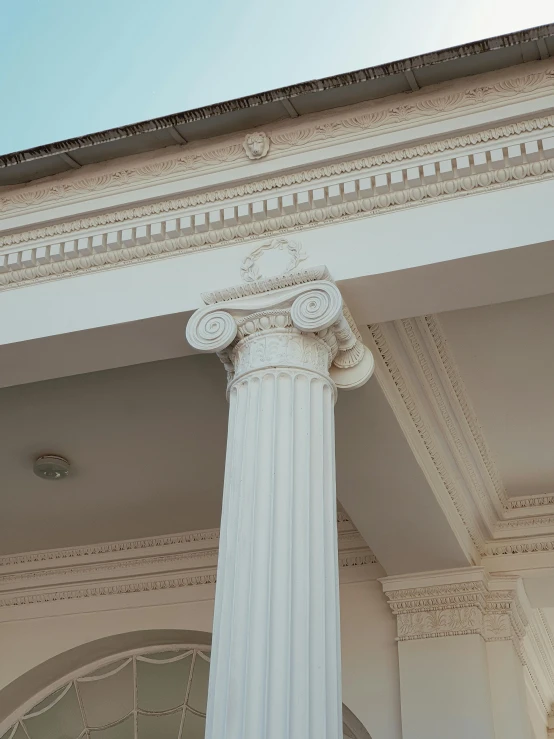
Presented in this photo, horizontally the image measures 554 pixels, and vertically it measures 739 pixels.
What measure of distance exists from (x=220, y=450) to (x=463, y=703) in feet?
7.57

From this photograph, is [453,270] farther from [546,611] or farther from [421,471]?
[546,611]

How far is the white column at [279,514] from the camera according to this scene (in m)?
2.93

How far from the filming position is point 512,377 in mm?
5383

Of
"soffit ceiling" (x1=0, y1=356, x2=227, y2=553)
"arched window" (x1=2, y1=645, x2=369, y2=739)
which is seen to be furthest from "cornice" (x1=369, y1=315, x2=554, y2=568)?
"arched window" (x1=2, y1=645, x2=369, y2=739)

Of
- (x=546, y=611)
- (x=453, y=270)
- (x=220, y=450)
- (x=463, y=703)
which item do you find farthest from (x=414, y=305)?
(x=546, y=611)

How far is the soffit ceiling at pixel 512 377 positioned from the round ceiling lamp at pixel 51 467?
280cm

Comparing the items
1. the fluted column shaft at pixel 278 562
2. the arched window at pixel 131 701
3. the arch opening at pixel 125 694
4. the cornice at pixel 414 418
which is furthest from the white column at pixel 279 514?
the arched window at pixel 131 701

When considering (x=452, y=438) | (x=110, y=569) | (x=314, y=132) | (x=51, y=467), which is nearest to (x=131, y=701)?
(x=110, y=569)

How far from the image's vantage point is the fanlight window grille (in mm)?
6875

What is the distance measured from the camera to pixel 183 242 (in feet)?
14.1

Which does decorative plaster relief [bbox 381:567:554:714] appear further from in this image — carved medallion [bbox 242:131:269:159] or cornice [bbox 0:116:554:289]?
carved medallion [bbox 242:131:269:159]

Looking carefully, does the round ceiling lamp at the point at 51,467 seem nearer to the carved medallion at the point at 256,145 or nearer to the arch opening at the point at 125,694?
the arch opening at the point at 125,694

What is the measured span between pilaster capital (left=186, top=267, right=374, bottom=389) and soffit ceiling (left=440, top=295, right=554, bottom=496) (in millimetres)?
1287

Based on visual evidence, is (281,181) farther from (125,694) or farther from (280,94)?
(125,694)
